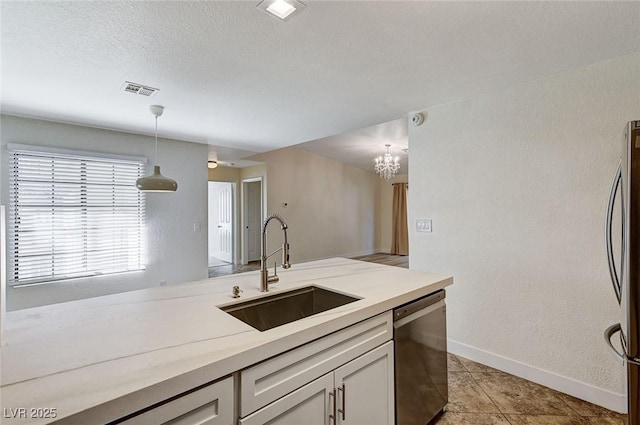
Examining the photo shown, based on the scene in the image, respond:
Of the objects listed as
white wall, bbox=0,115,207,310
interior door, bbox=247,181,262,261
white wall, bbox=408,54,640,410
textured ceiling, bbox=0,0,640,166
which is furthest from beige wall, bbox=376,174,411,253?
textured ceiling, bbox=0,0,640,166

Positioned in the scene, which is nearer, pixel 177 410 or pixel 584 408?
pixel 177 410

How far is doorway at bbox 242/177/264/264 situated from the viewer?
7.12m

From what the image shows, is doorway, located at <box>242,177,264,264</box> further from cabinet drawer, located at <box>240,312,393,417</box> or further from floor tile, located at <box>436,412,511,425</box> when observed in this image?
cabinet drawer, located at <box>240,312,393,417</box>

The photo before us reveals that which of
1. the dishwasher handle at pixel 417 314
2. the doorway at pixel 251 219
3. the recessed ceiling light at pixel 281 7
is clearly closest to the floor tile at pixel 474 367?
the dishwasher handle at pixel 417 314

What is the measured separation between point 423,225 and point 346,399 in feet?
6.77

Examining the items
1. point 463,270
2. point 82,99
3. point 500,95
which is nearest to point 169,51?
point 82,99

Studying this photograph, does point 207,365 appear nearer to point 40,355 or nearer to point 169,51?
point 40,355

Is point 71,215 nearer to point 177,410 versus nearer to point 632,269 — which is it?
point 177,410

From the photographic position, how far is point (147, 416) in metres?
0.76

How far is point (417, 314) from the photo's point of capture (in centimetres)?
162

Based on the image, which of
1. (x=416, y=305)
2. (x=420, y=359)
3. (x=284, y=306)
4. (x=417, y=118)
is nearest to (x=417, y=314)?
(x=416, y=305)

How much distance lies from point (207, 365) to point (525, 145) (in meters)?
2.61

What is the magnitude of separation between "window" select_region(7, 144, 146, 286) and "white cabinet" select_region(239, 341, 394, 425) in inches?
134

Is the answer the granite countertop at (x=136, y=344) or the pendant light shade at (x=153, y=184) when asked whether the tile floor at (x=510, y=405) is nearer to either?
the granite countertop at (x=136, y=344)
